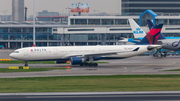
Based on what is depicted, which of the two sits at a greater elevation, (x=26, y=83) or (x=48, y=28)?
(x=48, y=28)

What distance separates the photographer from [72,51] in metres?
56.7

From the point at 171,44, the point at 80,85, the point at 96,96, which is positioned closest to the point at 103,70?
the point at 80,85

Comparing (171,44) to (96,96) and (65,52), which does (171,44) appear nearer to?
(65,52)

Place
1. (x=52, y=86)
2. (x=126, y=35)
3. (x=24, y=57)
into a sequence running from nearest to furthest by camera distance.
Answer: (x=52, y=86) → (x=24, y=57) → (x=126, y=35)

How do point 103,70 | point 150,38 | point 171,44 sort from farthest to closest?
point 171,44 → point 150,38 → point 103,70

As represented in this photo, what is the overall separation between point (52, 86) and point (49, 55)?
23606mm

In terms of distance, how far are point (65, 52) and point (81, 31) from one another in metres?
72.5

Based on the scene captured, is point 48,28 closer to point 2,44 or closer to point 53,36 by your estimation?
point 53,36

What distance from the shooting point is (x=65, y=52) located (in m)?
56.2

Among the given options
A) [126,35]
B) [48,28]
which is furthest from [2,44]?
[126,35]

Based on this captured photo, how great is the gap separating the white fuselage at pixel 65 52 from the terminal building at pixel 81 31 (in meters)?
66.1

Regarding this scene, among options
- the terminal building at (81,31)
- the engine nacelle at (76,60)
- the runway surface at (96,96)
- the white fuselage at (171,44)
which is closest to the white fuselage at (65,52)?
the engine nacelle at (76,60)

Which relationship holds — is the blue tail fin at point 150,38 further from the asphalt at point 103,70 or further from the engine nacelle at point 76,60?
the engine nacelle at point 76,60

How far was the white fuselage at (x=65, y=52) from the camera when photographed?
54750mm
